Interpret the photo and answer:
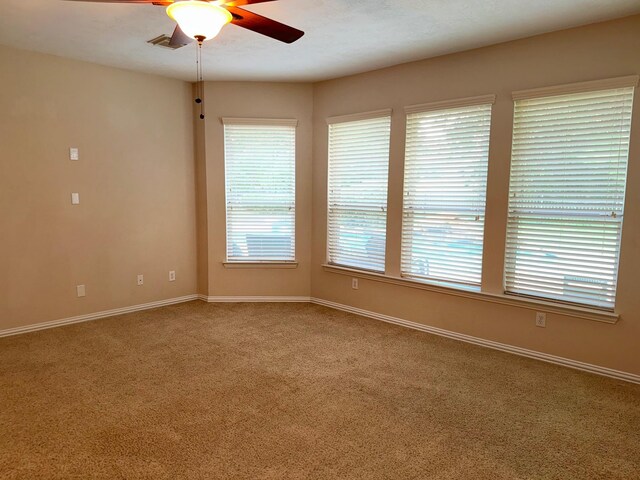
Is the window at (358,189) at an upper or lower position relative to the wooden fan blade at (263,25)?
lower

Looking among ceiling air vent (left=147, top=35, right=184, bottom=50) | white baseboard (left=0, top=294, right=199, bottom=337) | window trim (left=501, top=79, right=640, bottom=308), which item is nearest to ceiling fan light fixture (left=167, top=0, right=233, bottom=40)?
ceiling air vent (left=147, top=35, right=184, bottom=50)

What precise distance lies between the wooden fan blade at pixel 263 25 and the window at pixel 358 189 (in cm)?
217

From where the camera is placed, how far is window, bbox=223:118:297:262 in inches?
201

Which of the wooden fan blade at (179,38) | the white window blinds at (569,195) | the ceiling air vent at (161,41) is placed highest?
the ceiling air vent at (161,41)

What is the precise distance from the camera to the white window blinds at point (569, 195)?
3.20 meters

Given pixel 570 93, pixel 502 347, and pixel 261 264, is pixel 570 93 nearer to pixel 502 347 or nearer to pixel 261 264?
pixel 502 347

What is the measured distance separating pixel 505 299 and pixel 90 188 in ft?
14.0

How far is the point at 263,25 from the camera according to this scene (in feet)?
7.73

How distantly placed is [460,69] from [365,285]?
2.41 m

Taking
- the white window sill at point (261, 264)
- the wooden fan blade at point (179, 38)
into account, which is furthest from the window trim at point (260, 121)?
the wooden fan blade at point (179, 38)

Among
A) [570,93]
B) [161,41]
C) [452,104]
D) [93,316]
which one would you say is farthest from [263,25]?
[93,316]

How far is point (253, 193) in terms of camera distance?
17.0 feet

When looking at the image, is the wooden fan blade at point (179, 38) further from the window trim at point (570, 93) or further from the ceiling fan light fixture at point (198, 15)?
the window trim at point (570, 93)

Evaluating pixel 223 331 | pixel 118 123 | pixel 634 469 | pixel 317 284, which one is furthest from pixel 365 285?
pixel 118 123
